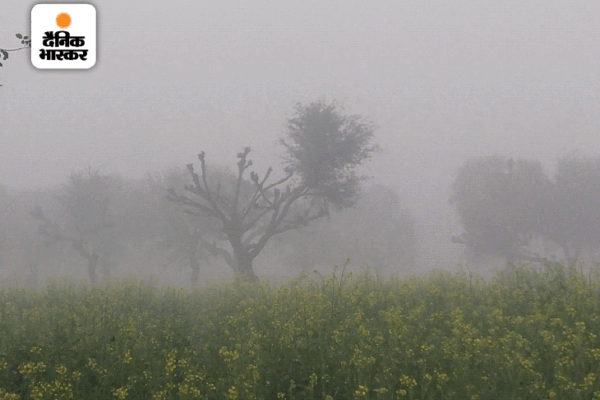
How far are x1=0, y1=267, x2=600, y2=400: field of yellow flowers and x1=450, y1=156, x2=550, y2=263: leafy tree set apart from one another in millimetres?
32374

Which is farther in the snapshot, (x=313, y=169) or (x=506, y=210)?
(x=506, y=210)

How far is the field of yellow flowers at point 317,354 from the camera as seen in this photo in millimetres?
5211

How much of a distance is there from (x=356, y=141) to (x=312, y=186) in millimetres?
3734

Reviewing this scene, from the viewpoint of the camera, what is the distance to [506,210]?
39.8 metres

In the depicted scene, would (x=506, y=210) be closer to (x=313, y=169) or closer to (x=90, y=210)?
(x=313, y=169)

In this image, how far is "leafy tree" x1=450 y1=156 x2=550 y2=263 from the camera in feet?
129

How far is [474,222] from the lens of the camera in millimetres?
41156

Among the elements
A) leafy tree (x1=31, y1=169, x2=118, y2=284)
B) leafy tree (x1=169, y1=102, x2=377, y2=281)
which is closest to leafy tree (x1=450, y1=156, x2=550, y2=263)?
leafy tree (x1=169, y1=102, x2=377, y2=281)

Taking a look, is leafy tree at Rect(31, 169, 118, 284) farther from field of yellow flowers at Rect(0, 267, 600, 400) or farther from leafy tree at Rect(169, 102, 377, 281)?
field of yellow flowers at Rect(0, 267, 600, 400)

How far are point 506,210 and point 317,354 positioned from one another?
3826 cm

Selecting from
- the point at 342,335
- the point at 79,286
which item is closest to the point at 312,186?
the point at 79,286

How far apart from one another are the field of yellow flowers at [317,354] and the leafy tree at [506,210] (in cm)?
3237

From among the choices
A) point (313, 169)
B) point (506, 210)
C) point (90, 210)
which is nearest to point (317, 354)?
point (313, 169)

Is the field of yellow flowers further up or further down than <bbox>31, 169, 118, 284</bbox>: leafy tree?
further down
